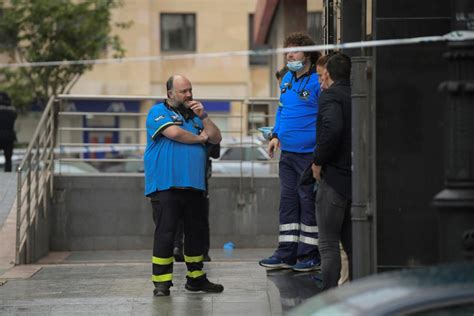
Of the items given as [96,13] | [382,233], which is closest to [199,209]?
[382,233]

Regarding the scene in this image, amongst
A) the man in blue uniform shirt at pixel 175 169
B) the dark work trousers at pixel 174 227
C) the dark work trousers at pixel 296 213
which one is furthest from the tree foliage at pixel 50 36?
the dark work trousers at pixel 174 227

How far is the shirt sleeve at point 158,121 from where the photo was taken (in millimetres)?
7789

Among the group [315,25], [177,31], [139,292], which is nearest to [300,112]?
[139,292]

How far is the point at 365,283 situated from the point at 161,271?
14.6 ft

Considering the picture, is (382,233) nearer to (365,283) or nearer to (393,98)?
(393,98)

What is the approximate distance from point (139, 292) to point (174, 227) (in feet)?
2.43

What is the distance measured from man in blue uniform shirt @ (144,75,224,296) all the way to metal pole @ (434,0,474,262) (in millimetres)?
3207

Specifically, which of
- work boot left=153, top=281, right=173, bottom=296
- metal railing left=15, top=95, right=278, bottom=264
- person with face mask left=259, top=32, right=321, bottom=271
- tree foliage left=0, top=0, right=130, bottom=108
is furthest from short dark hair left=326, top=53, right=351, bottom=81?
tree foliage left=0, top=0, right=130, bottom=108

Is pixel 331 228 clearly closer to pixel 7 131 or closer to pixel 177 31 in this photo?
pixel 7 131

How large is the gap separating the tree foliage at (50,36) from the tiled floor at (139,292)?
2312 cm

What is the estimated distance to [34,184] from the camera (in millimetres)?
12773

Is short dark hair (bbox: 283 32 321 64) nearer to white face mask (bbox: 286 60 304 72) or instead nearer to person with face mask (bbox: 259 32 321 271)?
person with face mask (bbox: 259 32 321 271)

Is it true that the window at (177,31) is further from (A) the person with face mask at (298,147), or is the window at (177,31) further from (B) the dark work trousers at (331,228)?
(B) the dark work trousers at (331,228)

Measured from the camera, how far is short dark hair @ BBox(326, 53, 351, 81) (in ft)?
24.4
